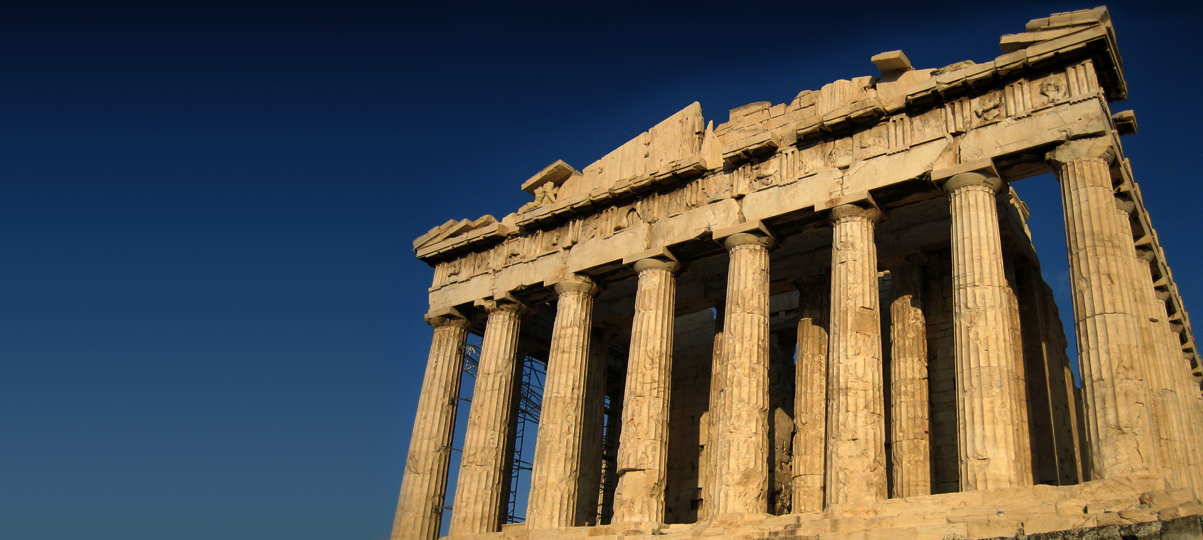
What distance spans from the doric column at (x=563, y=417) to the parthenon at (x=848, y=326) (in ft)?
0.18

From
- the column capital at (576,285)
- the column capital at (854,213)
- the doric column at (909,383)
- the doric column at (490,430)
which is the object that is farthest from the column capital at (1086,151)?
the doric column at (490,430)

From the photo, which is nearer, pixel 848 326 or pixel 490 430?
pixel 848 326

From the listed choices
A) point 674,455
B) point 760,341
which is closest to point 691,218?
point 760,341

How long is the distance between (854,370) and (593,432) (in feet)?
35.2

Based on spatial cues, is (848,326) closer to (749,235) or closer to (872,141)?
(749,235)

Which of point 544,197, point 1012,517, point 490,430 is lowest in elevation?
point 1012,517

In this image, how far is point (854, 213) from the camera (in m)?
18.7

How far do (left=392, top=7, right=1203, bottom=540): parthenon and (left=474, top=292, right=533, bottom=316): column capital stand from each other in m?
0.10

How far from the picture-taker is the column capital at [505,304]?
24.4m

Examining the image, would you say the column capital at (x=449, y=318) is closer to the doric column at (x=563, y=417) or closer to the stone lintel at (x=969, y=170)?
the doric column at (x=563, y=417)

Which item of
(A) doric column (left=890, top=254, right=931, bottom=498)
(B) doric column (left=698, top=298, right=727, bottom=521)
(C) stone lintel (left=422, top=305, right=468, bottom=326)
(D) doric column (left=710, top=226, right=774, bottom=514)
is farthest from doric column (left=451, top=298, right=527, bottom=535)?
(A) doric column (left=890, top=254, right=931, bottom=498)

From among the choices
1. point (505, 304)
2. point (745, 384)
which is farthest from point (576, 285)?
point (745, 384)

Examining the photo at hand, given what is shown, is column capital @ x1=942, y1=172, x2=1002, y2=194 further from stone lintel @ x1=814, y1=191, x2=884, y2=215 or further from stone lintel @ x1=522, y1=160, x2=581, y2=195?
stone lintel @ x1=522, y1=160, x2=581, y2=195

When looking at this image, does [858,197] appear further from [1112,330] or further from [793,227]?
[1112,330]
